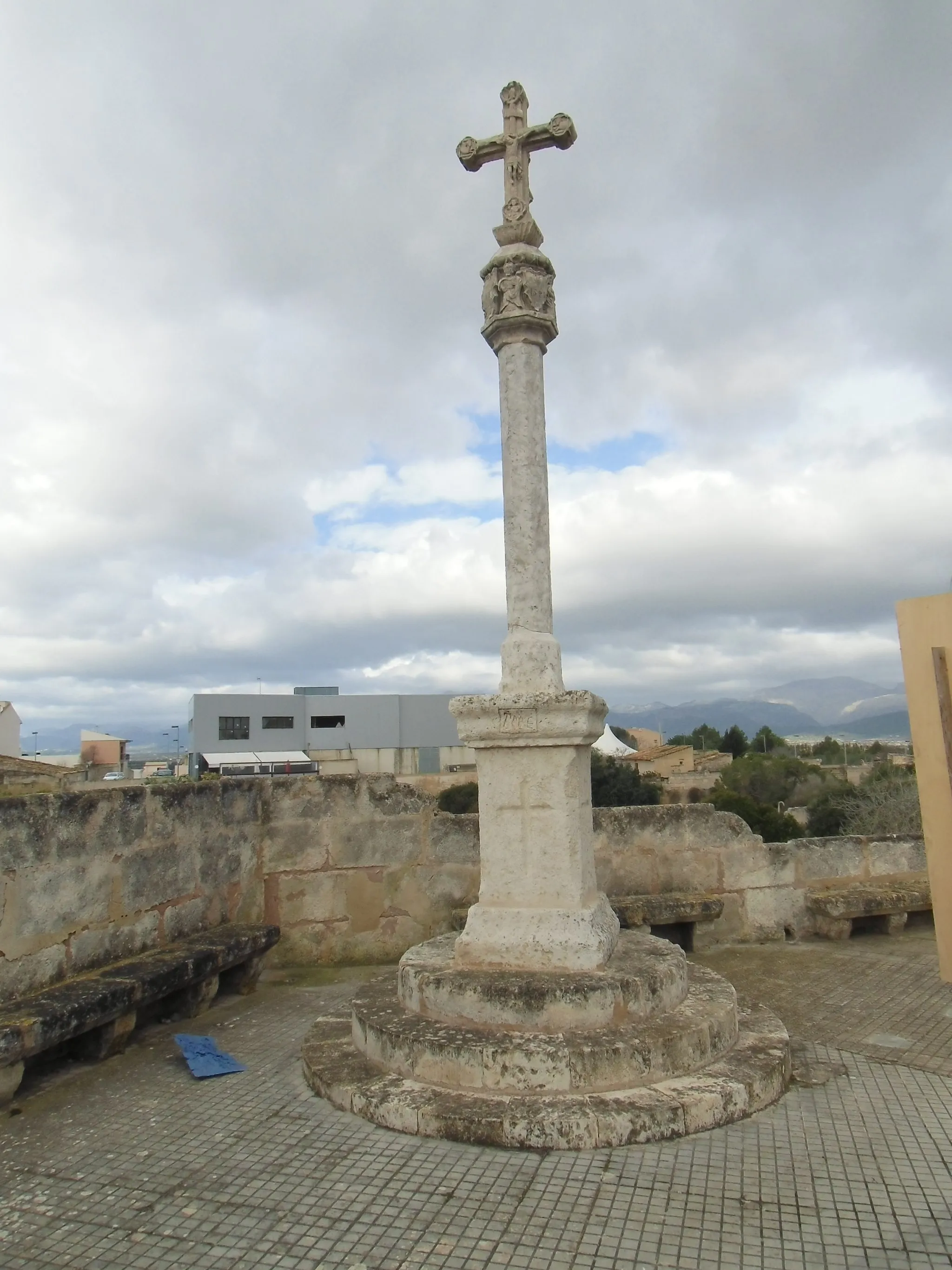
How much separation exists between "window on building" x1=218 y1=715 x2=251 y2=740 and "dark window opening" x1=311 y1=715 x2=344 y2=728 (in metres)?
4.58

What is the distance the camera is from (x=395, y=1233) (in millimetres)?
2691

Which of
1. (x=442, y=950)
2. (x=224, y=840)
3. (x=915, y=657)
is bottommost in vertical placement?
(x=442, y=950)

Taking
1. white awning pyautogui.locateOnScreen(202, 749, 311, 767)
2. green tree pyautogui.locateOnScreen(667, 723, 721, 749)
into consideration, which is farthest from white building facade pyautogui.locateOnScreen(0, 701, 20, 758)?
green tree pyautogui.locateOnScreen(667, 723, 721, 749)

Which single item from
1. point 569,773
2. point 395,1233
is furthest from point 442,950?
point 395,1233

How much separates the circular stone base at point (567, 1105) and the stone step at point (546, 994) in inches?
13.9

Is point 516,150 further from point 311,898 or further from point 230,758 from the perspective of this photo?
point 230,758

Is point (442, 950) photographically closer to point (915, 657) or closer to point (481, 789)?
point (481, 789)

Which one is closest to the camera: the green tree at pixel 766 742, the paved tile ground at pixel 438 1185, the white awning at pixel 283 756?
the paved tile ground at pixel 438 1185

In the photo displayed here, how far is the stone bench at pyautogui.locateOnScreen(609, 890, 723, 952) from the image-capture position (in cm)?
638

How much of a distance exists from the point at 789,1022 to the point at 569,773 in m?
2.05

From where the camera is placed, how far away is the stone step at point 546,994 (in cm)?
385

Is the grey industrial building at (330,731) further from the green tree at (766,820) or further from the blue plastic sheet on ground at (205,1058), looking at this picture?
the blue plastic sheet on ground at (205,1058)

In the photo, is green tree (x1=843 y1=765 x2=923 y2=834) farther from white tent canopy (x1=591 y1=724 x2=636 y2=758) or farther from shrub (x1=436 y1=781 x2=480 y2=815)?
white tent canopy (x1=591 y1=724 x2=636 y2=758)

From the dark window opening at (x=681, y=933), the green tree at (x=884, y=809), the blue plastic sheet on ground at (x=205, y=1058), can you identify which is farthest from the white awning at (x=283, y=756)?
the blue plastic sheet on ground at (x=205, y=1058)
